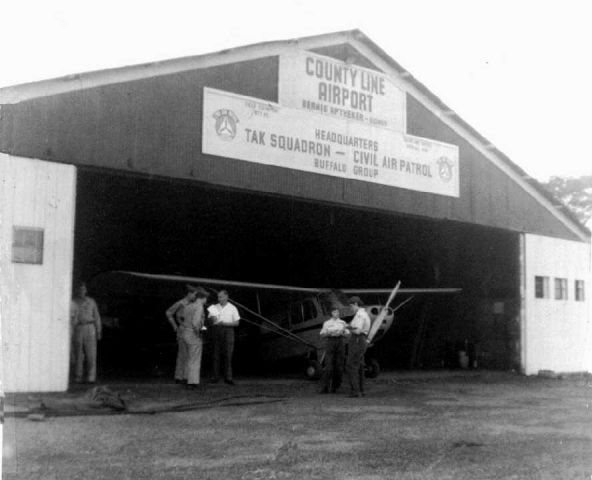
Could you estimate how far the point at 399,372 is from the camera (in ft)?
74.5

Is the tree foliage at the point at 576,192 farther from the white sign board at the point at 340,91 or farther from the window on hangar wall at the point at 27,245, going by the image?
the window on hangar wall at the point at 27,245

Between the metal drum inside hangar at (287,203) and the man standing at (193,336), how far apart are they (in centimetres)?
237

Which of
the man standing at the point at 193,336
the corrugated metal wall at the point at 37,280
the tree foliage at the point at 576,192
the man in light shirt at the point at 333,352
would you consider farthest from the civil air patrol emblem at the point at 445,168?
the tree foliage at the point at 576,192

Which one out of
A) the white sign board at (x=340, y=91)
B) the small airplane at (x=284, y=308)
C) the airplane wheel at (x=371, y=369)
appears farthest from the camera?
the airplane wheel at (x=371, y=369)

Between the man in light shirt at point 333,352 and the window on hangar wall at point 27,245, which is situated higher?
the window on hangar wall at point 27,245

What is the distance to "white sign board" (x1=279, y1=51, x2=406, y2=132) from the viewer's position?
1691 centimetres

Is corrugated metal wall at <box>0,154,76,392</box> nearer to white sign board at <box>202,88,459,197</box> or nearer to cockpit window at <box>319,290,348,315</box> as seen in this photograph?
white sign board at <box>202,88,459,197</box>

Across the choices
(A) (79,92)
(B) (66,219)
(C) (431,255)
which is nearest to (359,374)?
(B) (66,219)

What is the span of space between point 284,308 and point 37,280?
8.92 metres

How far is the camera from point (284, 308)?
70.1 feet

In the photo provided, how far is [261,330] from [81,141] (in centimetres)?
945

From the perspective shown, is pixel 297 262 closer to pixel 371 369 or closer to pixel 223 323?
pixel 371 369

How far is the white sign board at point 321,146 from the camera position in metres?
15.8

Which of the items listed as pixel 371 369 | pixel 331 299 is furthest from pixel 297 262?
pixel 371 369
